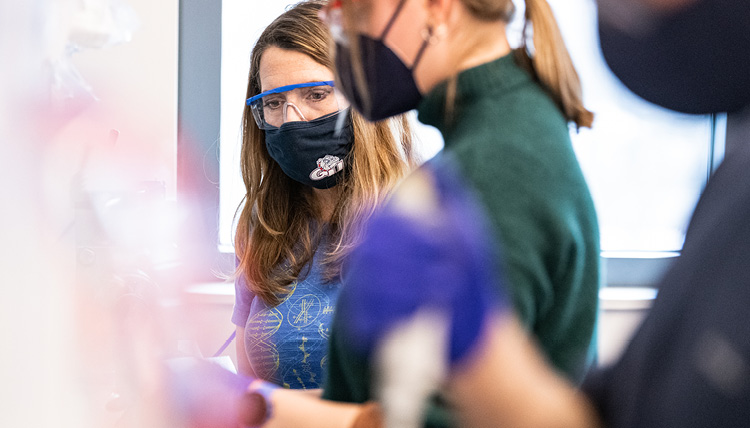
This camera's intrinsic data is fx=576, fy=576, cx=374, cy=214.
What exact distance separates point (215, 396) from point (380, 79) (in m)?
0.35

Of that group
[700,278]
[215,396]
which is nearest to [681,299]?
[700,278]

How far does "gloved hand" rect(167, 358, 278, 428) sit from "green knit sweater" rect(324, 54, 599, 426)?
0.35ft

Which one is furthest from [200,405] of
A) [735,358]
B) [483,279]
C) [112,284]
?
[735,358]

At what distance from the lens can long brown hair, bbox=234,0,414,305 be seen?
3.28 feet

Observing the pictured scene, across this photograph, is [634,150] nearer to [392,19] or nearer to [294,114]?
[392,19]

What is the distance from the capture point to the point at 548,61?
430 millimetres

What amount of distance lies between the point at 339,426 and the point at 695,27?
0.34m

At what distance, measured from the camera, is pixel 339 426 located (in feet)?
1.38

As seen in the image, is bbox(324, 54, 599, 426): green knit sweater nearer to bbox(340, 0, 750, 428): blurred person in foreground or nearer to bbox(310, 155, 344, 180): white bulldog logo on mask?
bbox(340, 0, 750, 428): blurred person in foreground

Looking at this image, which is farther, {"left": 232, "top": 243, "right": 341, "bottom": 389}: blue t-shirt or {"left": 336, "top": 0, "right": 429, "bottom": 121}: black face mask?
{"left": 232, "top": 243, "right": 341, "bottom": 389}: blue t-shirt

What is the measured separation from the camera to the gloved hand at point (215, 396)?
19.7 inches

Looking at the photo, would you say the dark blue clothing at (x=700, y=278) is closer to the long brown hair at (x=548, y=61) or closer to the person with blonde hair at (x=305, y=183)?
the long brown hair at (x=548, y=61)

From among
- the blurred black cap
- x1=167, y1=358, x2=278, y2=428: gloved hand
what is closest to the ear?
the blurred black cap

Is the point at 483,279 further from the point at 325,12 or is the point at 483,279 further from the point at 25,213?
the point at 25,213
